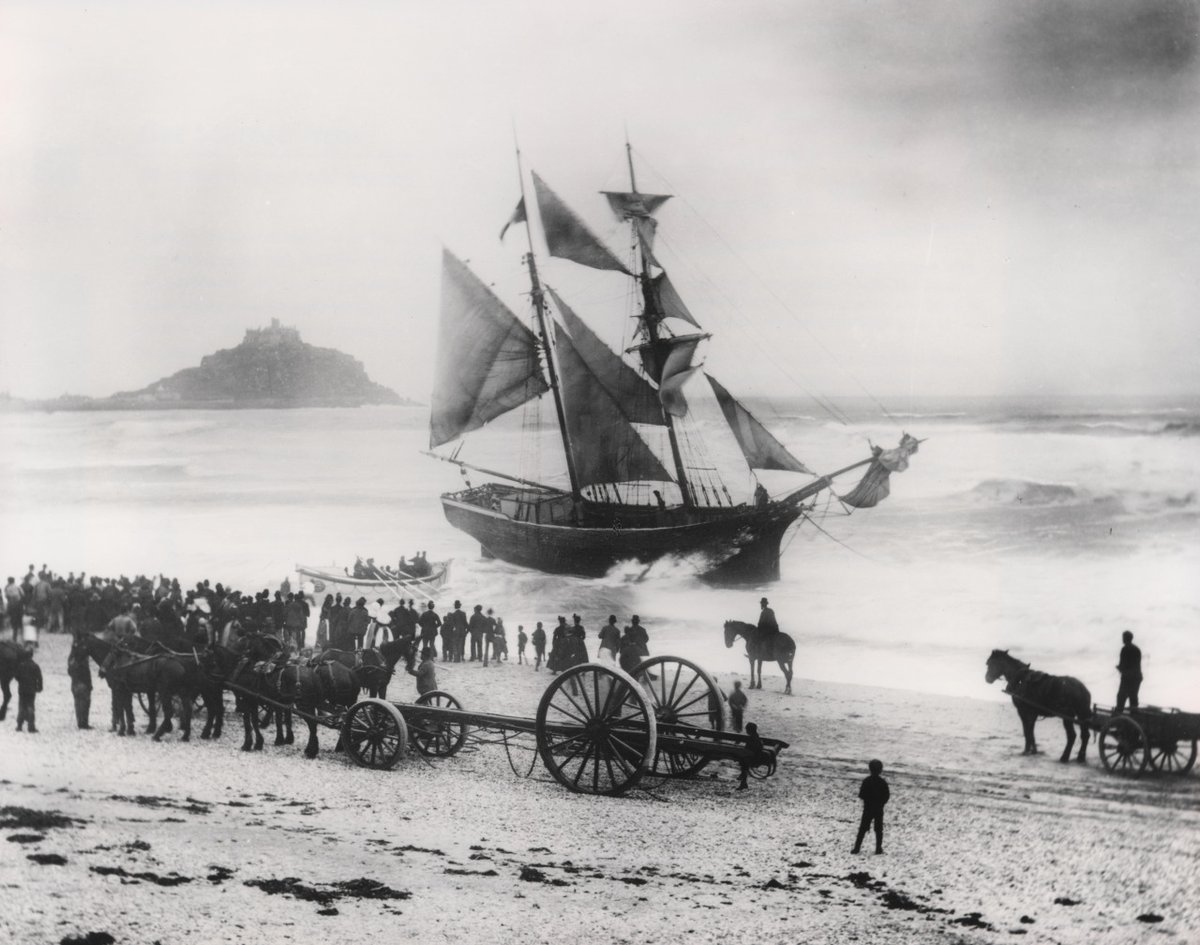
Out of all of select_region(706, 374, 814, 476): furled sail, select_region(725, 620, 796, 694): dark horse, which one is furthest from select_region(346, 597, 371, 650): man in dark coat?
select_region(706, 374, 814, 476): furled sail

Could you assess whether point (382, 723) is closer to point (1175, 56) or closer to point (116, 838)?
point (116, 838)

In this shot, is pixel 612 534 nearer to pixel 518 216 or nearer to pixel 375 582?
pixel 375 582

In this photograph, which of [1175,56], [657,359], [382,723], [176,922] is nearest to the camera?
[176,922]

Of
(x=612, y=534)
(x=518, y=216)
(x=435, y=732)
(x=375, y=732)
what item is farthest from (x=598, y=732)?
(x=518, y=216)

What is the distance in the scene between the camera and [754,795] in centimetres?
559

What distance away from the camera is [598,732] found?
213 inches

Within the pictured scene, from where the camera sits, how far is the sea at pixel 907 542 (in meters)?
5.68

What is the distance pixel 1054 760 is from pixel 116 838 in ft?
17.4

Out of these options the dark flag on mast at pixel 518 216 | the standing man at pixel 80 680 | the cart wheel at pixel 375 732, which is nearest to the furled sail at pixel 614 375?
the dark flag on mast at pixel 518 216

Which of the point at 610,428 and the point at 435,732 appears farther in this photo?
the point at 610,428

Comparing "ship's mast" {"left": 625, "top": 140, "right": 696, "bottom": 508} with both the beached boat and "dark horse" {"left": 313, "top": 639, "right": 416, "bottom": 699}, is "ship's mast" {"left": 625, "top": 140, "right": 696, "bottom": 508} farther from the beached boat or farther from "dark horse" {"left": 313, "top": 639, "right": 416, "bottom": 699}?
"dark horse" {"left": 313, "top": 639, "right": 416, "bottom": 699}

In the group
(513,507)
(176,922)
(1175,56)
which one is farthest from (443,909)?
(1175,56)

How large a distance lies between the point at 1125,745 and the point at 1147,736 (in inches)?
5.1

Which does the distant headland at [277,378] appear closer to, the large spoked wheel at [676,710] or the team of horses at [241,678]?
the team of horses at [241,678]
